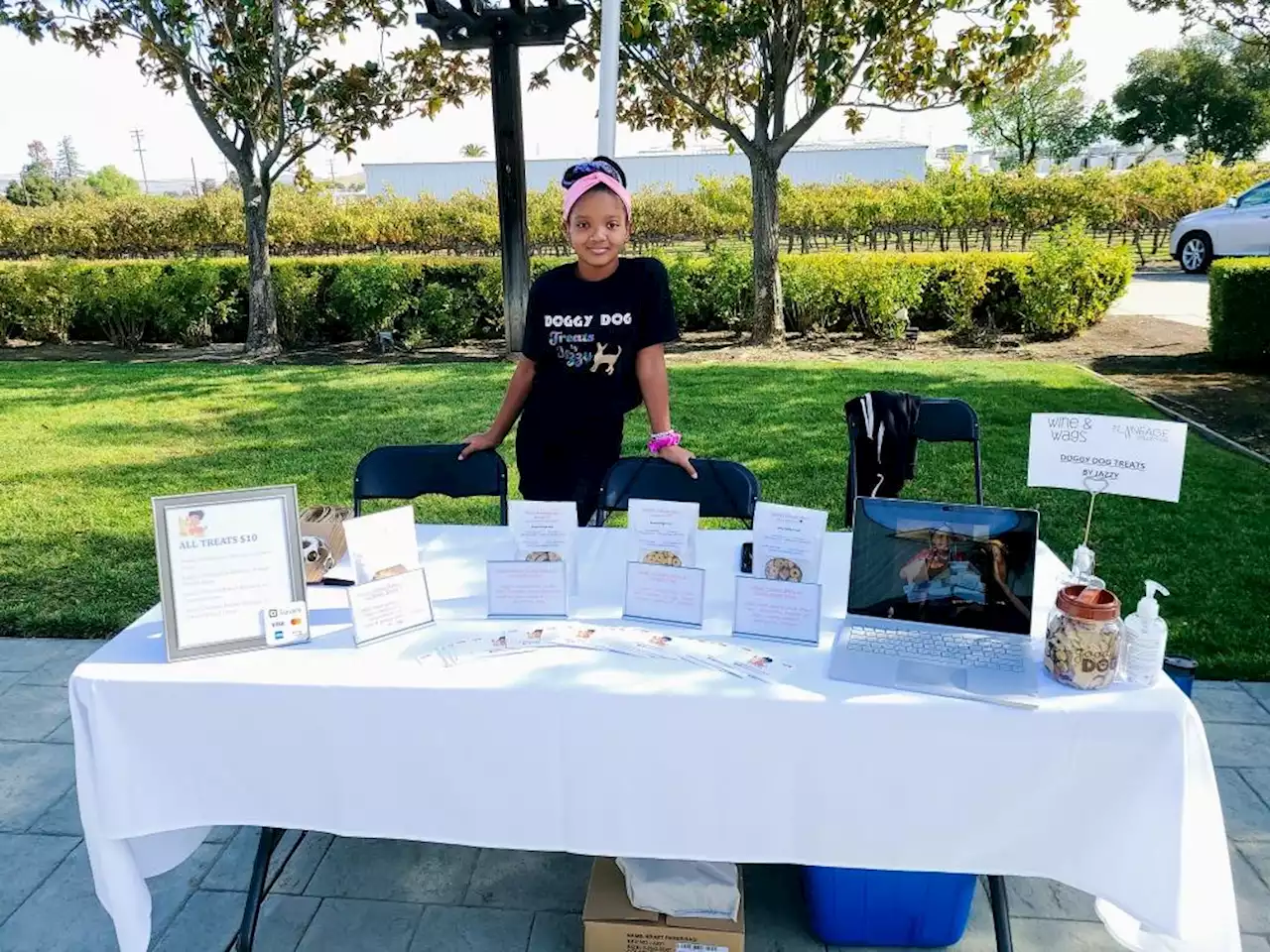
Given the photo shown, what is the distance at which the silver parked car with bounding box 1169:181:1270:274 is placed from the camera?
40.5 feet

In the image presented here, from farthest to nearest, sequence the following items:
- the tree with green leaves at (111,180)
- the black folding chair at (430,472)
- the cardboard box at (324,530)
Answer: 1. the tree with green leaves at (111,180)
2. the black folding chair at (430,472)
3. the cardboard box at (324,530)

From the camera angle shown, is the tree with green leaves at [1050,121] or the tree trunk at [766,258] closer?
the tree trunk at [766,258]

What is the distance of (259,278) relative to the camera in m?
9.69

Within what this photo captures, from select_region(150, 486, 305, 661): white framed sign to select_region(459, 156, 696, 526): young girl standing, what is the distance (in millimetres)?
1046

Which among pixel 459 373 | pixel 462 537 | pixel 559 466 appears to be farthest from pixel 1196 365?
pixel 462 537

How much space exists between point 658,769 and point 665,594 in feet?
1.37

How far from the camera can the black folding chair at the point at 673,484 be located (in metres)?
2.82

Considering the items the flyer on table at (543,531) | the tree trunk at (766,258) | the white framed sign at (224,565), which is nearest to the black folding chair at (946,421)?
the flyer on table at (543,531)

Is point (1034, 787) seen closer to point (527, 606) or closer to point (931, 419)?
point (527, 606)

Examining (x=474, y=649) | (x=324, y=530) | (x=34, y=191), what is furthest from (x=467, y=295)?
(x=34, y=191)

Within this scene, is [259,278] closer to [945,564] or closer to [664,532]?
[664,532]

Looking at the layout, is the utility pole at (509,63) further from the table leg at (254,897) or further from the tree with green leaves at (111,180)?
the tree with green leaves at (111,180)

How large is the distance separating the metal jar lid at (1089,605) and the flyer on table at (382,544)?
4.16 feet

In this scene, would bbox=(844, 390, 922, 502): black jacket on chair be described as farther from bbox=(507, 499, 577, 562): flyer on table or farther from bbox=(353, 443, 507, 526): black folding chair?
bbox=(507, 499, 577, 562): flyer on table
